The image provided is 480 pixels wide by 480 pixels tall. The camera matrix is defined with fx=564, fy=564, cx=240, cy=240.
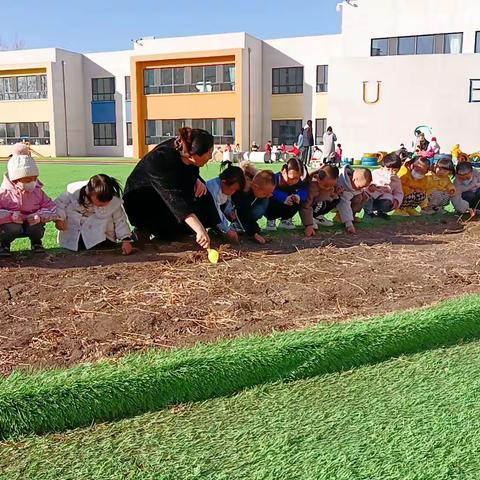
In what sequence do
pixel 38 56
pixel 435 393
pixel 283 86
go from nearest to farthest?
pixel 435 393 < pixel 283 86 < pixel 38 56

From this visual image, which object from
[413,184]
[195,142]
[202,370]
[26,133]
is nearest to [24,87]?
[26,133]

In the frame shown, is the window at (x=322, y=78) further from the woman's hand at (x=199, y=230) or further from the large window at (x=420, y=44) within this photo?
the woman's hand at (x=199, y=230)

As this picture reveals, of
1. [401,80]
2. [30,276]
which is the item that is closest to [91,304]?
[30,276]

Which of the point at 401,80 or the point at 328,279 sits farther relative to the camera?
the point at 401,80

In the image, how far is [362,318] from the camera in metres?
3.08

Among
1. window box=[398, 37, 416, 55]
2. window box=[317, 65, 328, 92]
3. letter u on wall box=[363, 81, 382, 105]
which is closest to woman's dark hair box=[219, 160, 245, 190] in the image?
letter u on wall box=[363, 81, 382, 105]

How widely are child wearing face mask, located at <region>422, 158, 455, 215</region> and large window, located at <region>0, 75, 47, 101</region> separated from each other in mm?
35722

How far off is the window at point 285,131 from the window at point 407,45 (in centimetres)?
780

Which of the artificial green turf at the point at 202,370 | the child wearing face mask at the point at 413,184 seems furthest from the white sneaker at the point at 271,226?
the artificial green turf at the point at 202,370

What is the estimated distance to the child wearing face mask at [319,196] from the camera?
18.2 feet

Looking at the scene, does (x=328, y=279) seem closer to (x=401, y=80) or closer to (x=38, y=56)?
(x=401, y=80)

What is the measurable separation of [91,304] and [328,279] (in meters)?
1.62

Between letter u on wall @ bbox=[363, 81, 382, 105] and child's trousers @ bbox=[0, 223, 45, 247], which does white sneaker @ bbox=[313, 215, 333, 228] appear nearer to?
child's trousers @ bbox=[0, 223, 45, 247]

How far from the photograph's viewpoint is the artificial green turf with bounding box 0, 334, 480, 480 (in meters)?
1.80
